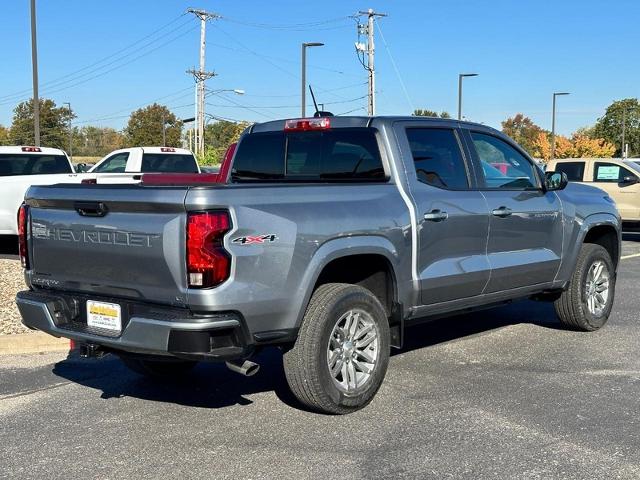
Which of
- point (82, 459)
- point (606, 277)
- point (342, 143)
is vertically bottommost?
point (82, 459)

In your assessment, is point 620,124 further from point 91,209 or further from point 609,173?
point 91,209

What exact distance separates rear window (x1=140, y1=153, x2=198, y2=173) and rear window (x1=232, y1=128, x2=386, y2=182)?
31.4ft

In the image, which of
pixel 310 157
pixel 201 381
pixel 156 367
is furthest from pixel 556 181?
pixel 156 367

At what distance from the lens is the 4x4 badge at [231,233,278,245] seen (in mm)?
4074

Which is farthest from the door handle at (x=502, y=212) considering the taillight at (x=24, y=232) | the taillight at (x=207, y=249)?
the taillight at (x=24, y=232)

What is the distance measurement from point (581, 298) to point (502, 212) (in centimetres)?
174

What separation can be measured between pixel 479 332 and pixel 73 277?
13.6ft

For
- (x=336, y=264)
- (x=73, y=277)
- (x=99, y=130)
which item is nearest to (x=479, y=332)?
(x=336, y=264)

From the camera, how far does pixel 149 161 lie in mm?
15492

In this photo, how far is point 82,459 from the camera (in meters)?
4.13

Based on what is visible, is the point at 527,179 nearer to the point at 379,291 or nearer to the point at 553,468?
the point at 379,291

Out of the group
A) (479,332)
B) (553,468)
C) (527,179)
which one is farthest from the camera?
(479,332)

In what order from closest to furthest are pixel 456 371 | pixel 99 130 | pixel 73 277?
pixel 73 277, pixel 456 371, pixel 99 130

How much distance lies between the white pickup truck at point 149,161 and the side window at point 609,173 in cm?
874
